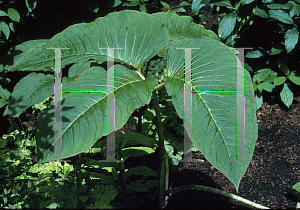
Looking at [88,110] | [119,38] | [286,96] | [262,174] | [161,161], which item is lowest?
[262,174]

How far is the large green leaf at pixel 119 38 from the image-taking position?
162 cm

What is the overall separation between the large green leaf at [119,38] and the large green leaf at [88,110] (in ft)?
0.54

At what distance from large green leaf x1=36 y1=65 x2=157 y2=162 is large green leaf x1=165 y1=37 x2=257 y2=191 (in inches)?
7.7

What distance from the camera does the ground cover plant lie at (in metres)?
1.23

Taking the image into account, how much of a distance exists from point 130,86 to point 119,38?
0.38m

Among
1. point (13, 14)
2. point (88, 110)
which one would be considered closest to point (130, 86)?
point (88, 110)

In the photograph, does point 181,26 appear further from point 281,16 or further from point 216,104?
point 281,16

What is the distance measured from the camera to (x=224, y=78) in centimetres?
142

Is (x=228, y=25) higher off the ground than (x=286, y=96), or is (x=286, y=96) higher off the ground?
(x=228, y=25)

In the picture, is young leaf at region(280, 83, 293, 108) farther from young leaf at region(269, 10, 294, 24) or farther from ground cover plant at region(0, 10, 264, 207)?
ground cover plant at region(0, 10, 264, 207)

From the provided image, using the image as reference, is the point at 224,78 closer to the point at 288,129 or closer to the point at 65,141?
the point at 65,141

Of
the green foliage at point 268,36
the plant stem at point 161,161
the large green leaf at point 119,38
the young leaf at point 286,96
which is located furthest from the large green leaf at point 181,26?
the young leaf at point 286,96

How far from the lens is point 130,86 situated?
1467mm

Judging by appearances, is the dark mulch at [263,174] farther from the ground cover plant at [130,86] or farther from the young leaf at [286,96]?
the ground cover plant at [130,86]
